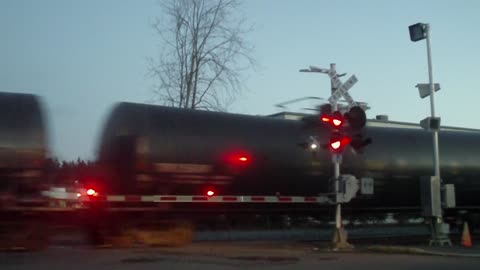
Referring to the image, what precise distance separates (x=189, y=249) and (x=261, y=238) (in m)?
7.14

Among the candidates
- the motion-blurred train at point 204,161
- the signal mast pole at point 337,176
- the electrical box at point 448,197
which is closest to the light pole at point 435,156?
the electrical box at point 448,197

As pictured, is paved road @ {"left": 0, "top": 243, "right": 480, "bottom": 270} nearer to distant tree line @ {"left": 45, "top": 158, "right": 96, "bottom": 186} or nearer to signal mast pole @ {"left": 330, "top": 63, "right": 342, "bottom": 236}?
signal mast pole @ {"left": 330, "top": 63, "right": 342, "bottom": 236}

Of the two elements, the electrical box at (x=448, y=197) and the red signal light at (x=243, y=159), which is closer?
the red signal light at (x=243, y=159)

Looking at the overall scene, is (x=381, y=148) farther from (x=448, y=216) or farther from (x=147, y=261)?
(x=147, y=261)

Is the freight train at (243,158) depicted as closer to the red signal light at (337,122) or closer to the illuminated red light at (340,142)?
the illuminated red light at (340,142)

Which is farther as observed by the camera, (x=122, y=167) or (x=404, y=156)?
(x=404, y=156)

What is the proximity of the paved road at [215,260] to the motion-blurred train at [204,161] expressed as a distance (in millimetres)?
2053

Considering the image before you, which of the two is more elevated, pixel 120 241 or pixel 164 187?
pixel 164 187

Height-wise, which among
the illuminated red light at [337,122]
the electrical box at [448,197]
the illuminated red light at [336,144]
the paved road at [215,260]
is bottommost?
the paved road at [215,260]

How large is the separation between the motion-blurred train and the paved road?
2.05m

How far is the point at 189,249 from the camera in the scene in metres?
16.5

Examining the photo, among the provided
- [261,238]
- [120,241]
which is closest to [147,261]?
[120,241]

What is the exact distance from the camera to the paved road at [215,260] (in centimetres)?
1272

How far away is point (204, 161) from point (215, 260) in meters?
5.44
